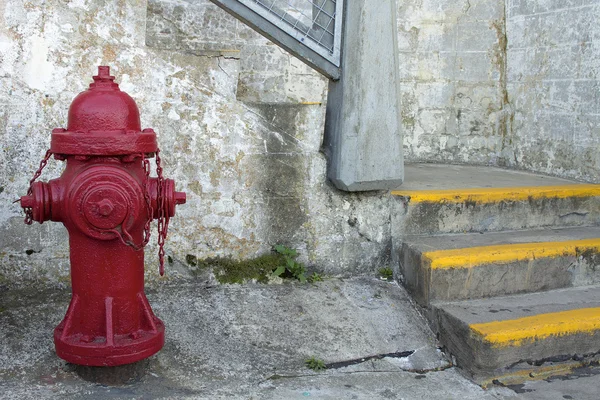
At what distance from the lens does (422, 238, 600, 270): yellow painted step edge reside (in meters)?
3.63

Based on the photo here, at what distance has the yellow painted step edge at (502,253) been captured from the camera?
3.63 metres

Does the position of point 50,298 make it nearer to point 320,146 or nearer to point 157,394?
point 157,394

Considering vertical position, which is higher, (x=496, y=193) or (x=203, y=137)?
(x=203, y=137)

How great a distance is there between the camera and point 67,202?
8.64 feet

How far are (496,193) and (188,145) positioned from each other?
1922 mm

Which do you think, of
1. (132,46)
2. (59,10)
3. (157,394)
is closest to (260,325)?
(157,394)

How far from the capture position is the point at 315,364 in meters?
3.21

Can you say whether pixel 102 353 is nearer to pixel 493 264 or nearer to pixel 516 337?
pixel 516 337

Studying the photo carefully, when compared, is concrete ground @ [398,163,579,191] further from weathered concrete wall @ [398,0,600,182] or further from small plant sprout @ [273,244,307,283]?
small plant sprout @ [273,244,307,283]

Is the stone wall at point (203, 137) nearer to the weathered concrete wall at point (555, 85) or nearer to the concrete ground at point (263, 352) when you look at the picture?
the weathered concrete wall at point (555, 85)

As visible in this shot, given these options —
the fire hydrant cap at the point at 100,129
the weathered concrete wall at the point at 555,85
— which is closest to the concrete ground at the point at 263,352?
the fire hydrant cap at the point at 100,129

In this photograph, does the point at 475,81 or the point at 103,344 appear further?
the point at 475,81

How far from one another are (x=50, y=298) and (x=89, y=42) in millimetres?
1274

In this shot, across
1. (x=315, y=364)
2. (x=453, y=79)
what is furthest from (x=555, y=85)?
(x=315, y=364)
